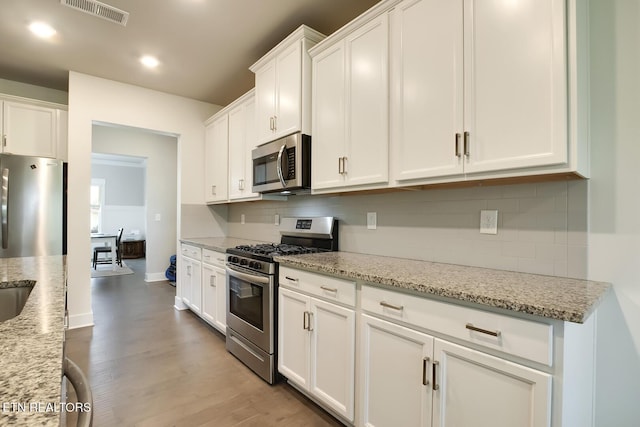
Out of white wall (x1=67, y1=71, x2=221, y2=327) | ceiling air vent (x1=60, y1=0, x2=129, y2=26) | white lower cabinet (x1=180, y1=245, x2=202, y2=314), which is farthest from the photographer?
white lower cabinet (x1=180, y1=245, x2=202, y2=314)

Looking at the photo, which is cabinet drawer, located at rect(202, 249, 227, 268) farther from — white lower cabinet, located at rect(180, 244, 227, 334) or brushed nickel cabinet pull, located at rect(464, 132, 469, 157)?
brushed nickel cabinet pull, located at rect(464, 132, 469, 157)

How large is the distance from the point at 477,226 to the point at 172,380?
234 centimetres

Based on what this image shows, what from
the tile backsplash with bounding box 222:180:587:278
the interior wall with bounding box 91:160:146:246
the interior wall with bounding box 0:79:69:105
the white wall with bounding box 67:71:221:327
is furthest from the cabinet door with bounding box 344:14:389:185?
the interior wall with bounding box 91:160:146:246

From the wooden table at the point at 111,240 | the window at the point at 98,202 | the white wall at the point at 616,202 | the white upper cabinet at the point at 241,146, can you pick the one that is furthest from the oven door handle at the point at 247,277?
the window at the point at 98,202

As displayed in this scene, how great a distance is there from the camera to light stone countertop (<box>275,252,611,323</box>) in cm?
103

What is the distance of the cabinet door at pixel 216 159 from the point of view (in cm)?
376

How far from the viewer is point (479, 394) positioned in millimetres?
1177

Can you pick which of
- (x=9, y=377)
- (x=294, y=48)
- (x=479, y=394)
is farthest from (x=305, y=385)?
(x=294, y=48)

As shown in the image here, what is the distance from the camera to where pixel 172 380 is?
2.31m

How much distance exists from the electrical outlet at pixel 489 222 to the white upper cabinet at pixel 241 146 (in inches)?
81.7

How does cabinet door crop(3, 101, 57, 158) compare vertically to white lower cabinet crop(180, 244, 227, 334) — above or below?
above

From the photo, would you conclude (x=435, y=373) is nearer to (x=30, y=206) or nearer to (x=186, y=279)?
(x=186, y=279)

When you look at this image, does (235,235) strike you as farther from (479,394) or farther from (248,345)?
(479,394)

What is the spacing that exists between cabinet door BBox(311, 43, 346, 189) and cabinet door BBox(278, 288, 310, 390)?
0.83 metres
